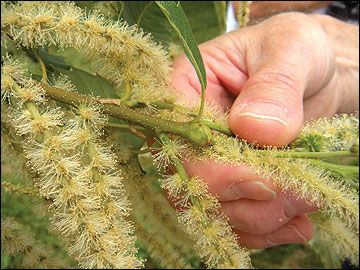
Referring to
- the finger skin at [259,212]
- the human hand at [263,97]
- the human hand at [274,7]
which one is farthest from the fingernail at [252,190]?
Answer: the human hand at [274,7]

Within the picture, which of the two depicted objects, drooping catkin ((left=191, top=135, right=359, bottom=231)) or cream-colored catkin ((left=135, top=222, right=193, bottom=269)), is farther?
cream-colored catkin ((left=135, top=222, right=193, bottom=269))

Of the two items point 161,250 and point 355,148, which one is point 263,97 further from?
point 161,250

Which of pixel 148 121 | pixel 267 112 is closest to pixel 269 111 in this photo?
pixel 267 112

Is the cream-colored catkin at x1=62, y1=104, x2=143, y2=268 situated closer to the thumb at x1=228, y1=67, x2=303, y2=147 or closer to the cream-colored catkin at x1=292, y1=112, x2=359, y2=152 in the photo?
the thumb at x1=228, y1=67, x2=303, y2=147

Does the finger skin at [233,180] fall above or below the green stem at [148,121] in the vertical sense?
below

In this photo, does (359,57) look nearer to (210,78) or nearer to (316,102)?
(316,102)

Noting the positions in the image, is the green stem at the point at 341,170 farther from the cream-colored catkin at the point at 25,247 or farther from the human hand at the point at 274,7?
the human hand at the point at 274,7

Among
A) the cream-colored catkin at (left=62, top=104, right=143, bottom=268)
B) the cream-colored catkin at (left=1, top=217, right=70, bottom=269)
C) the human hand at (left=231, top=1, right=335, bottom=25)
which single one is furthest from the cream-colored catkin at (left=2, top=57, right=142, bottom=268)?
the human hand at (left=231, top=1, right=335, bottom=25)

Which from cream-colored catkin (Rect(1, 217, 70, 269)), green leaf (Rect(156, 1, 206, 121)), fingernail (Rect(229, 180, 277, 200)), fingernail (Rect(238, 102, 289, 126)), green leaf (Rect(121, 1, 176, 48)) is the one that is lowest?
cream-colored catkin (Rect(1, 217, 70, 269))
